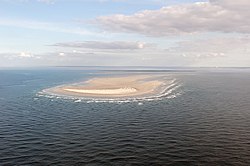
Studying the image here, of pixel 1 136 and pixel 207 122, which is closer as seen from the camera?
pixel 1 136

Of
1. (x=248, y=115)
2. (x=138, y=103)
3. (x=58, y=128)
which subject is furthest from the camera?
(x=138, y=103)

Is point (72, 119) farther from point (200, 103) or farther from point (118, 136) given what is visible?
point (200, 103)

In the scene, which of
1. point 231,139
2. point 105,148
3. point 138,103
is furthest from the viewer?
point 138,103

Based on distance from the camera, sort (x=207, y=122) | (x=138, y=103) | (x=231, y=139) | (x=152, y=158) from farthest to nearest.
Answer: (x=138, y=103)
(x=207, y=122)
(x=231, y=139)
(x=152, y=158)

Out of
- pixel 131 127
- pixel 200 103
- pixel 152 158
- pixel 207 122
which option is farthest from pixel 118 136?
pixel 200 103

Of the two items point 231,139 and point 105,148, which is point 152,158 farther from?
point 231,139

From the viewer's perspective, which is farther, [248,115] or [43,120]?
[248,115]

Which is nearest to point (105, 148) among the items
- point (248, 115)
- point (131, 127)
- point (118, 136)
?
point (118, 136)
